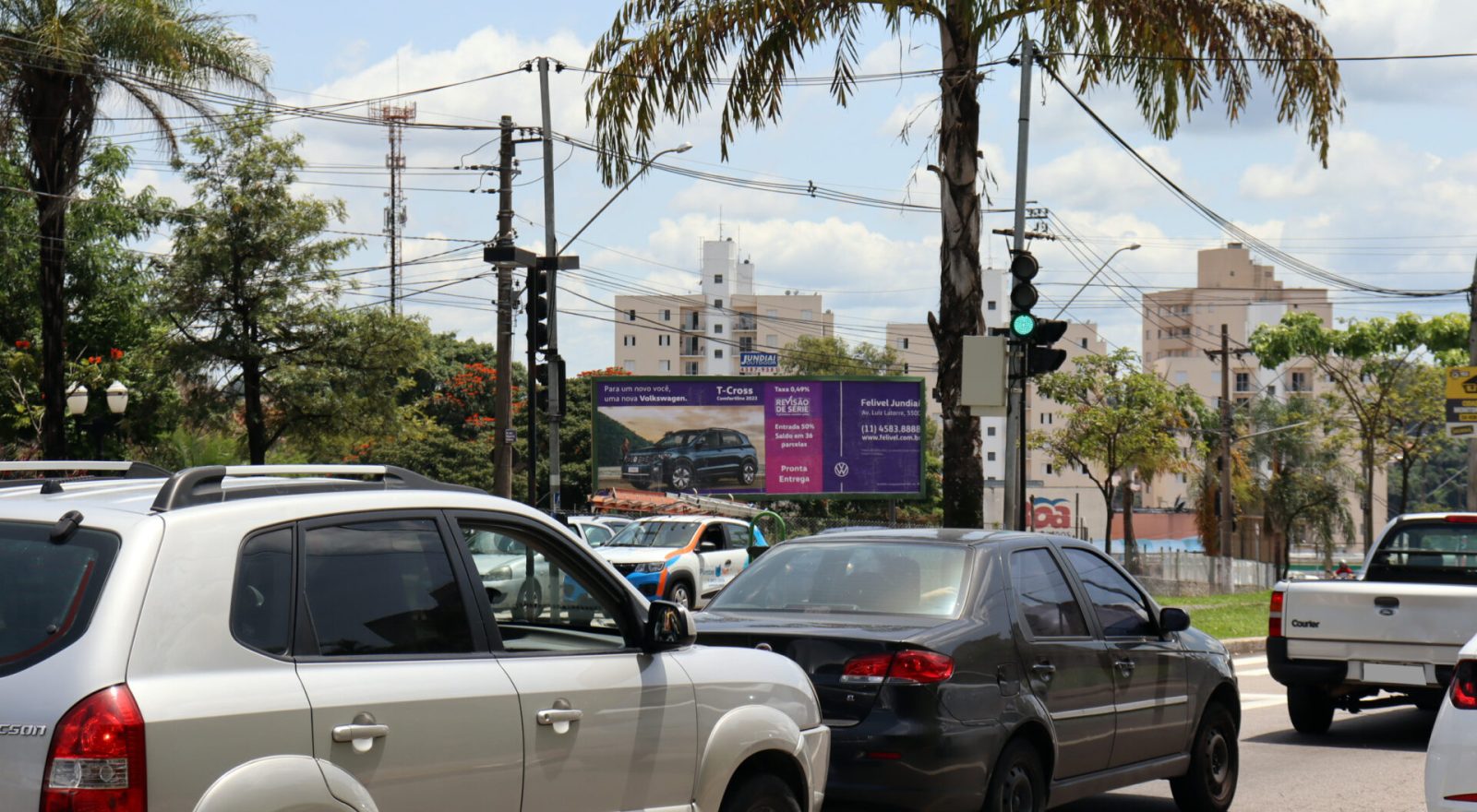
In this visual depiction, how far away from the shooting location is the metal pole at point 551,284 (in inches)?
1096

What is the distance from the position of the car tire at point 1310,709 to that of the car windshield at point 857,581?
19.9ft

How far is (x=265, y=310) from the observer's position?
1342 inches

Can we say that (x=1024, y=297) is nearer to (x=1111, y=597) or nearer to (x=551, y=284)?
(x=1111, y=597)

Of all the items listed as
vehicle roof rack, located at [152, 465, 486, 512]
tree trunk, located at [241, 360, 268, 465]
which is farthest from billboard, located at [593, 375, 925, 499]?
vehicle roof rack, located at [152, 465, 486, 512]

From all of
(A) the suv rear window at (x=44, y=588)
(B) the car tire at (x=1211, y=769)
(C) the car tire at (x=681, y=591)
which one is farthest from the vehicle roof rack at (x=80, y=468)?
(C) the car tire at (x=681, y=591)

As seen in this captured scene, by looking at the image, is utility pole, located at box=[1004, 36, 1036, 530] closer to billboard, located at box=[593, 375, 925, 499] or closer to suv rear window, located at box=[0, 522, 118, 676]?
suv rear window, located at box=[0, 522, 118, 676]

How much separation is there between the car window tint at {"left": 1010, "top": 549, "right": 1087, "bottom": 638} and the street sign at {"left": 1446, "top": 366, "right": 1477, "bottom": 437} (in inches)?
923

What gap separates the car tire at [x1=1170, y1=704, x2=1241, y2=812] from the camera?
363 inches

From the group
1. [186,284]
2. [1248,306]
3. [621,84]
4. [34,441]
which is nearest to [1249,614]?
[621,84]

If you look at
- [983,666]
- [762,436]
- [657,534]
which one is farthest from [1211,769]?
[762,436]

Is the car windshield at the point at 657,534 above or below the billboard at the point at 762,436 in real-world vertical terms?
below

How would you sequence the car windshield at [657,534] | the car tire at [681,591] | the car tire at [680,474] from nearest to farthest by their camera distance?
the car tire at [681,591] → the car windshield at [657,534] → the car tire at [680,474]

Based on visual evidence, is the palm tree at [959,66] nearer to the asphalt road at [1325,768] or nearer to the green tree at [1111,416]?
the asphalt road at [1325,768]

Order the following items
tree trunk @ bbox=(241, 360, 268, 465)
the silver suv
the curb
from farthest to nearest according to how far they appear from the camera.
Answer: tree trunk @ bbox=(241, 360, 268, 465), the curb, the silver suv
